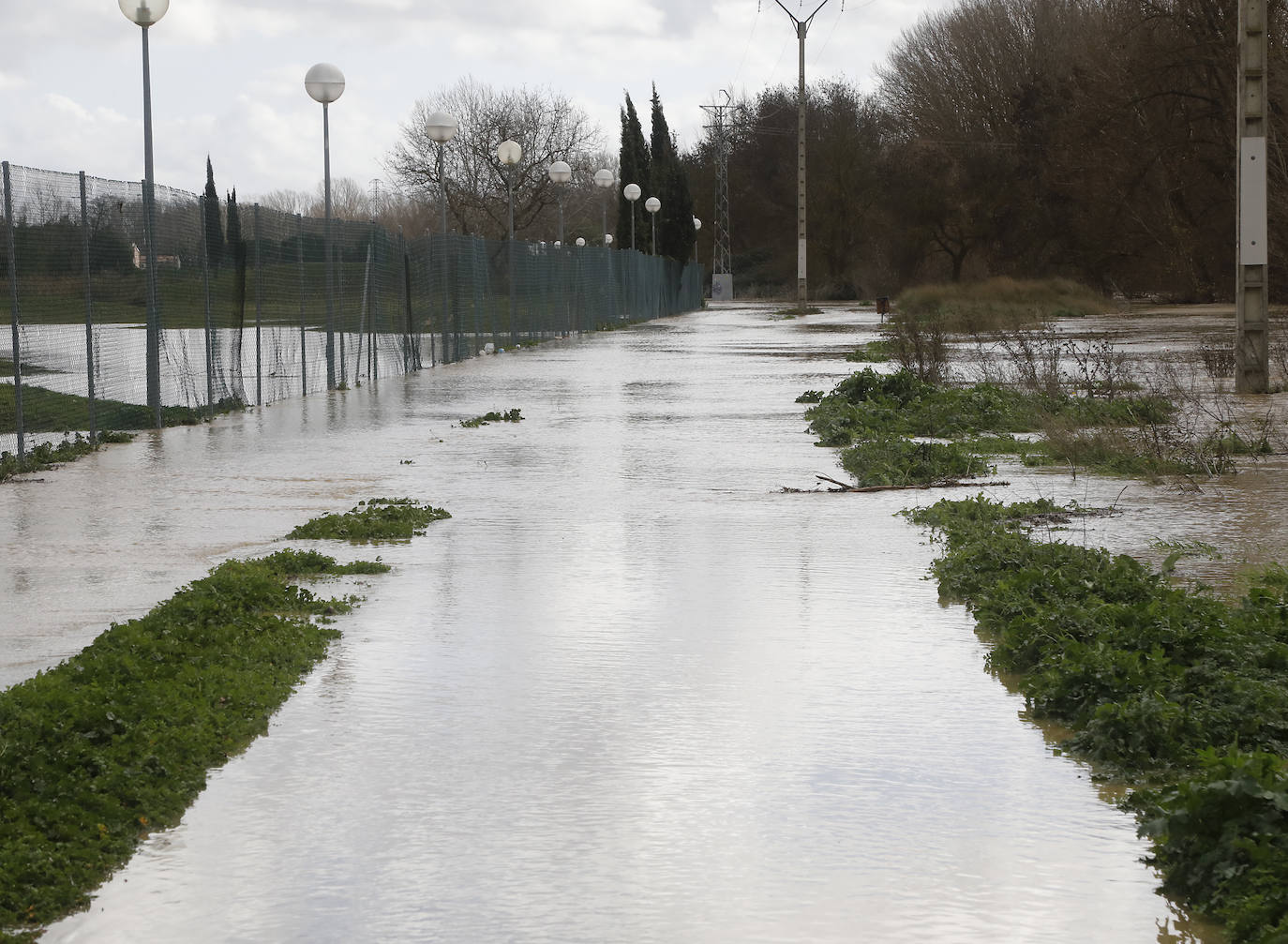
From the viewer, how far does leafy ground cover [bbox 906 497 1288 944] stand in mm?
4039

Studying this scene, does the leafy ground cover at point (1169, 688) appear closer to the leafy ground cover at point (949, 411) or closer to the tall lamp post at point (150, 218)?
the leafy ground cover at point (949, 411)

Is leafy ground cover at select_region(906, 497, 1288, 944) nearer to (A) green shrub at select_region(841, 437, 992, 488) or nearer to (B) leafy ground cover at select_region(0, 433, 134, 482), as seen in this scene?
(A) green shrub at select_region(841, 437, 992, 488)

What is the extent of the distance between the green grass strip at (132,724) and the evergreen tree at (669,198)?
7479cm

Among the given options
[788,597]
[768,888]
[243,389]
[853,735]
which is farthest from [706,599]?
[243,389]

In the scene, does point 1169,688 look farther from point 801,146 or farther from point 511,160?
point 801,146

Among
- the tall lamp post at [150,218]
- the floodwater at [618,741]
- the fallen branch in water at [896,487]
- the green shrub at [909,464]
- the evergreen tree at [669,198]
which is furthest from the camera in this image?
the evergreen tree at [669,198]

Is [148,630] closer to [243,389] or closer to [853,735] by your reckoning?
[853,735]

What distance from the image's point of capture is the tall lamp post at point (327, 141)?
23203mm

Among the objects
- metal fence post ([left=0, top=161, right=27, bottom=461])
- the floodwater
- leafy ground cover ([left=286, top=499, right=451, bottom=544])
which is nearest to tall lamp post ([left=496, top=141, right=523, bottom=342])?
metal fence post ([left=0, top=161, right=27, bottom=461])

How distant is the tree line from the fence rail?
559 inches

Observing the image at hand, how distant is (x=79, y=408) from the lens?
16.5 m

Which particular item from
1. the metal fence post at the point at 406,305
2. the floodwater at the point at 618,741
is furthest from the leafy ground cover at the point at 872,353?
the floodwater at the point at 618,741

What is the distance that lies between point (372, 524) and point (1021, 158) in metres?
71.3

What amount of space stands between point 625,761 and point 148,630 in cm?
245
